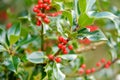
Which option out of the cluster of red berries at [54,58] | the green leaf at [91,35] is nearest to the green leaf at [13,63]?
the cluster of red berries at [54,58]

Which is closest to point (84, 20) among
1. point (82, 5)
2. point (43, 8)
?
point (82, 5)

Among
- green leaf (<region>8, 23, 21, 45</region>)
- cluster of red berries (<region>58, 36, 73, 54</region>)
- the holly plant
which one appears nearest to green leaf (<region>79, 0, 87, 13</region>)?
the holly plant

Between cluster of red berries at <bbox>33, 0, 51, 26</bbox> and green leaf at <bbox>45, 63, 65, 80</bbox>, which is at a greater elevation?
cluster of red berries at <bbox>33, 0, 51, 26</bbox>

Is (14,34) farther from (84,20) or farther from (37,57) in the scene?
(84,20)

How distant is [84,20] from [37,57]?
0.72ft

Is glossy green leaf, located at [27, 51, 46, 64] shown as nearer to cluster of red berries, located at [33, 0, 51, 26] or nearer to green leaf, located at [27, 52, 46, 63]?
green leaf, located at [27, 52, 46, 63]

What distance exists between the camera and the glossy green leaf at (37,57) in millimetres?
1057

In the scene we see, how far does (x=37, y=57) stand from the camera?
1076 millimetres

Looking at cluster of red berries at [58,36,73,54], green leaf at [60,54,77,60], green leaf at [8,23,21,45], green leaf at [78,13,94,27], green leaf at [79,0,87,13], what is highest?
green leaf at [79,0,87,13]

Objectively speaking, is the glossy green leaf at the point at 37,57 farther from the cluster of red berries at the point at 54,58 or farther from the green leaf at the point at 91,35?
the green leaf at the point at 91,35

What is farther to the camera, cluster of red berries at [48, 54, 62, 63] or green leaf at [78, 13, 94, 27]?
cluster of red berries at [48, 54, 62, 63]

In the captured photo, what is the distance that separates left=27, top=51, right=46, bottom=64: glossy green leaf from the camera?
1.06 m

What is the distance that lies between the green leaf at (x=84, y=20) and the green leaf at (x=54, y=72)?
0.16m

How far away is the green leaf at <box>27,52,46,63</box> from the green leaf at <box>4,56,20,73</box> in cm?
4
